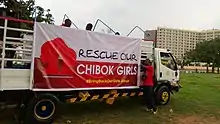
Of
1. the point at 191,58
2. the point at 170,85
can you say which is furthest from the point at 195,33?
the point at 170,85

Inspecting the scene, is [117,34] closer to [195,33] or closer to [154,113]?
[154,113]

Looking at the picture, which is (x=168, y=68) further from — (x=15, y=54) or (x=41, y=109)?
(x=15, y=54)

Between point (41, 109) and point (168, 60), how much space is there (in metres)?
5.60

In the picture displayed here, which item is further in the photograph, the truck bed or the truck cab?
the truck cab

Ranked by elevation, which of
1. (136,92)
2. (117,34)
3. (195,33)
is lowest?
(136,92)

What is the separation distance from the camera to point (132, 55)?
34.6 ft

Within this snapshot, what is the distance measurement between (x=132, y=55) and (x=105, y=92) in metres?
1.56

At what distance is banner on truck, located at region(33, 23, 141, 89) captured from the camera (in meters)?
8.33

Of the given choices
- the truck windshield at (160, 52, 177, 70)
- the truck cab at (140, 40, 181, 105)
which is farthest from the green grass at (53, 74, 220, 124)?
the truck windshield at (160, 52, 177, 70)

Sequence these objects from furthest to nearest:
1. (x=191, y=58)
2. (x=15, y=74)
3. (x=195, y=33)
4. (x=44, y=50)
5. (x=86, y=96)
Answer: (x=195, y=33) < (x=191, y=58) < (x=86, y=96) < (x=44, y=50) < (x=15, y=74)

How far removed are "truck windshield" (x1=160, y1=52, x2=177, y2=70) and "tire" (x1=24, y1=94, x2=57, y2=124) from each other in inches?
191

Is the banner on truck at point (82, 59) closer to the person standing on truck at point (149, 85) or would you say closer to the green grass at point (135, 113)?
the person standing on truck at point (149, 85)

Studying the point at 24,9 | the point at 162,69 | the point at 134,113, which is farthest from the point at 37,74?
the point at 24,9

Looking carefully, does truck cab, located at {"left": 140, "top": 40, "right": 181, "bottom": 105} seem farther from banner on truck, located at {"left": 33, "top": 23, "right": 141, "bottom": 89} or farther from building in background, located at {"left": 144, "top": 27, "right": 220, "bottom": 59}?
building in background, located at {"left": 144, "top": 27, "right": 220, "bottom": 59}
